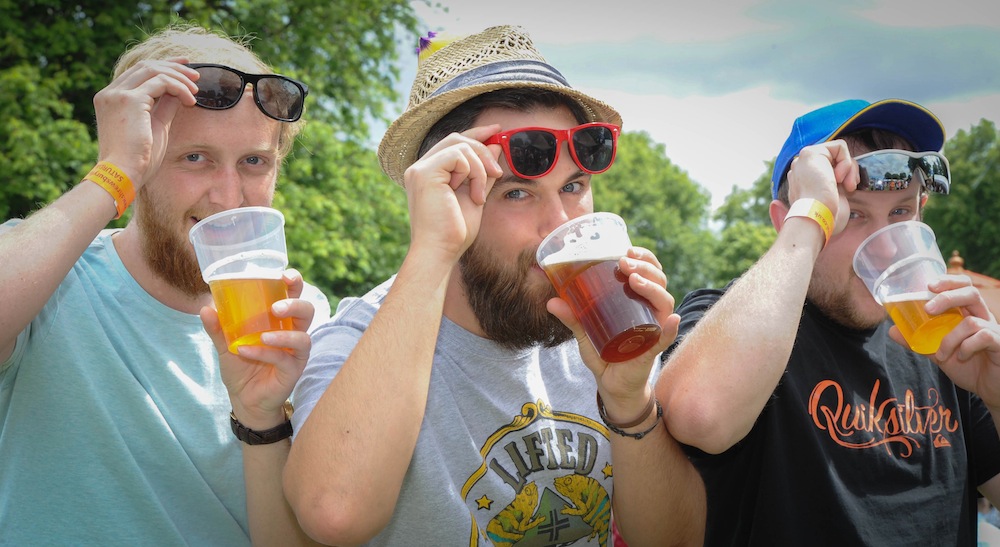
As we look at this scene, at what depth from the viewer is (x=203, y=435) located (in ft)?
7.54

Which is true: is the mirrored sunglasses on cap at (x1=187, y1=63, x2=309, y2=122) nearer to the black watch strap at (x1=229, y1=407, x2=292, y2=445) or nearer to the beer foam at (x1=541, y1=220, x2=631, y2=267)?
the black watch strap at (x1=229, y1=407, x2=292, y2=445)

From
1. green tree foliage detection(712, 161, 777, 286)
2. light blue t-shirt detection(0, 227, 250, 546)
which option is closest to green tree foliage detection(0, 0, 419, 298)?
light blue t-shirt detection(0, 227, 250, 546)

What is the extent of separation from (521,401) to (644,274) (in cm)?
58

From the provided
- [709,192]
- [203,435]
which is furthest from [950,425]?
[709,192]

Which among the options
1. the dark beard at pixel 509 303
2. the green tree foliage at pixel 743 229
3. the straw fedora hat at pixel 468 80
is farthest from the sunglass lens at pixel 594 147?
the green tree foliage at pixel 743 229

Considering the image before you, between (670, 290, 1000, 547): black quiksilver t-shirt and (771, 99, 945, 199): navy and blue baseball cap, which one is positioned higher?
(771, 99, 945, 199): navy and blue baseball cap

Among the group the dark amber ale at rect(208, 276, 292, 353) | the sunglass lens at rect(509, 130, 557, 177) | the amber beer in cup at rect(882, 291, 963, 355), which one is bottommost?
the dark amber ale at rect(208, 276, 292, 353)

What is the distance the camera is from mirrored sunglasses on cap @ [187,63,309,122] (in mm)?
2385

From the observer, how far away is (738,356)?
2.10 m

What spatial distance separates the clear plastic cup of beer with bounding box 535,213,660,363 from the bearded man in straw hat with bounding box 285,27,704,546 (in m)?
0.04

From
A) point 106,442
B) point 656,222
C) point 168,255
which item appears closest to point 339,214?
point 168,255

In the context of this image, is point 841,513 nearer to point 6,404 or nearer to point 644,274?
point 644,274

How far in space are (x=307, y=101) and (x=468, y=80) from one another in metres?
9.15

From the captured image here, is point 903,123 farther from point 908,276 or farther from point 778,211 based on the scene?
point 908,276
